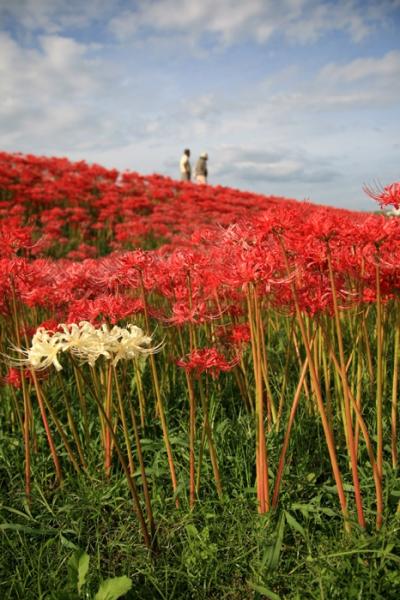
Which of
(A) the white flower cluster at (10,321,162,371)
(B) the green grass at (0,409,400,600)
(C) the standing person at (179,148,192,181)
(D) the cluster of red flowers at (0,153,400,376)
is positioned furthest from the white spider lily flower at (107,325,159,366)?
(C) the standing person at (179,148,192,181)

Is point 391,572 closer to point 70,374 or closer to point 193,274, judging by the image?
point 193,274

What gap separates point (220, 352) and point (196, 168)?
19.3 m

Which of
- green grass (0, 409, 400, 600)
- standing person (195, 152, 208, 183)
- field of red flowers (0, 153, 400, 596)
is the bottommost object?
green grass (0, 409, 400, 600)

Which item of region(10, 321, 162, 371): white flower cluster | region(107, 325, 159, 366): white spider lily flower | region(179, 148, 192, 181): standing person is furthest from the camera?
region(179, 148, 192, 181): standing person

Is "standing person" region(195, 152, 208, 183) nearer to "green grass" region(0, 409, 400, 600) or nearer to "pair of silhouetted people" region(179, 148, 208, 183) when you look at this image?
"pair of silhouetted people" region(179, 148, 208, 183)

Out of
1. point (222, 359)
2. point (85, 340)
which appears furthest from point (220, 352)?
point (85, 340)

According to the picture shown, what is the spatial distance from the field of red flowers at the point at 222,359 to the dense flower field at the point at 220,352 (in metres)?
0.01

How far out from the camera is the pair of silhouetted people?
2077 cm

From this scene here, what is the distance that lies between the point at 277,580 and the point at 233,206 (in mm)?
11578

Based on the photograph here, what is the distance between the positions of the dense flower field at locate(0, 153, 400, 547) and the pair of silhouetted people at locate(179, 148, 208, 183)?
1636 centimetres

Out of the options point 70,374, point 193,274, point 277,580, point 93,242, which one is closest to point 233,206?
point 93,242

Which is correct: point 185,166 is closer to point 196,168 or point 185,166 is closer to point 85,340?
point 196,168

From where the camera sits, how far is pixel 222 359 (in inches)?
104

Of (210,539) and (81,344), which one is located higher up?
(81,344)
